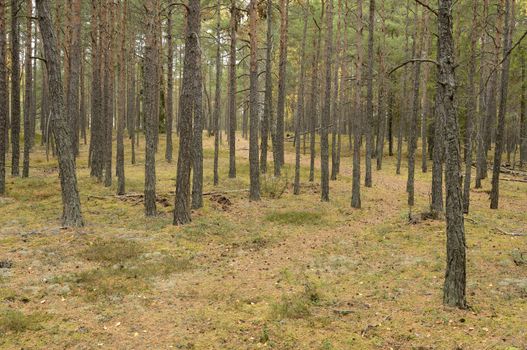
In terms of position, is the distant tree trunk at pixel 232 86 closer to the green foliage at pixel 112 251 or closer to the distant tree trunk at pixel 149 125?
the distant tree trunk at pixel 149 125

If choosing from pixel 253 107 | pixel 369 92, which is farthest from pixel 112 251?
pixel 369 92

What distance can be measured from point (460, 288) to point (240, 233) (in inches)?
277

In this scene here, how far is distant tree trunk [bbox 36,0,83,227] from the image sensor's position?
11.2 metres

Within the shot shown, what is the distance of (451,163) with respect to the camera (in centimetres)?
691

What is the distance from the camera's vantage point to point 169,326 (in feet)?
22.0

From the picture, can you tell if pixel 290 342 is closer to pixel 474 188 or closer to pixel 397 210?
pixel 397 210

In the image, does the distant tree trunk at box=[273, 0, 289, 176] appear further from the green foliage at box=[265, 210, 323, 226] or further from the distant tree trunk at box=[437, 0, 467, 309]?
the distant tree trunk at box=[437, 0, 467, 309]

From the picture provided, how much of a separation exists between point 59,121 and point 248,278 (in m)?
7.09

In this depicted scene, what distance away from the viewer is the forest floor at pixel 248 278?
6359mm

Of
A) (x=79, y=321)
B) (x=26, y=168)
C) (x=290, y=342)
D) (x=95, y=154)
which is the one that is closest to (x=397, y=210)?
(x=290, y=342)

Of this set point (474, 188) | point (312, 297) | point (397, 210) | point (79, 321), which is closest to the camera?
point (79, 321)

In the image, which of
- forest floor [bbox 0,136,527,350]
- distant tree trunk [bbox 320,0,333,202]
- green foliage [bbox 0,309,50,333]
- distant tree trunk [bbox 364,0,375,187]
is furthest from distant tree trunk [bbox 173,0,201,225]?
distant tree trunk [bbox 364,0,375,187]

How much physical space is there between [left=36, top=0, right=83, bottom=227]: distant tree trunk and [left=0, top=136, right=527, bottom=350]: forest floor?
67 centimetres

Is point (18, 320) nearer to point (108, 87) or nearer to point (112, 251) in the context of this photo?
point (112, 251)
